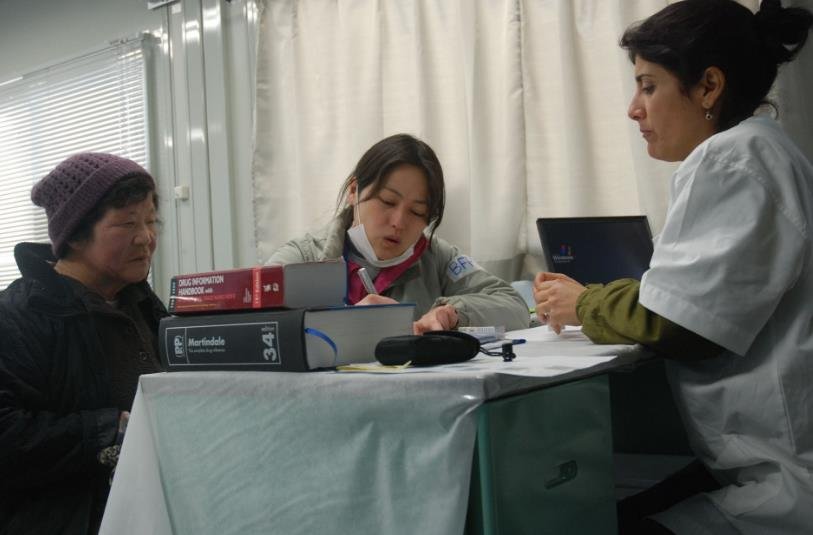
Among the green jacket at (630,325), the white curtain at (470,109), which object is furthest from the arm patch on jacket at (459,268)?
the green jacket at (630,325)

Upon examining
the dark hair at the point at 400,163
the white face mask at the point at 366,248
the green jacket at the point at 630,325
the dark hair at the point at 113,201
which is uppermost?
the dark hair at the point at 400,163

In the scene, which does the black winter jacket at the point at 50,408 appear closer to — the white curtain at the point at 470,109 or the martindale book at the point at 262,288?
the martindale book at the point at 262,288

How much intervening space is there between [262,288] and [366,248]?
959 millimetres

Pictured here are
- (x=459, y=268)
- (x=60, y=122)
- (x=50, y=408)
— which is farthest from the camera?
(x=60, y=122)

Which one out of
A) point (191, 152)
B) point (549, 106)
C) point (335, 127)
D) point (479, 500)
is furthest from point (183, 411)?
point (191, 152)

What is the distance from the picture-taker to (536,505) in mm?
723

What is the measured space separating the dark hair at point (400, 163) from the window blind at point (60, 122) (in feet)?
Answer: 5.28

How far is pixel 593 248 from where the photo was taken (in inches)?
69.9

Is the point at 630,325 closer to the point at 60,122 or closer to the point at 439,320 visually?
the point at 439,320

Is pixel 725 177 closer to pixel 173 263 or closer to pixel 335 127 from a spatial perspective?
pixel 335 127

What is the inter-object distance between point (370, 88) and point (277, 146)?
44cm

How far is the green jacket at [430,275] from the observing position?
1.74 metres

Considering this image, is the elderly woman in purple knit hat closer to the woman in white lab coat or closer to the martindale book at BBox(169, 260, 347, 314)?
the martindale book at BBox(169, 260, 347, 314)

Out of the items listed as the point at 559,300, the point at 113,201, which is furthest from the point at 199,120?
the point at 559,300
